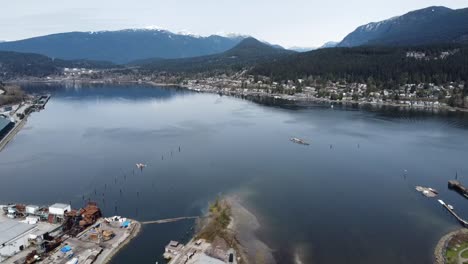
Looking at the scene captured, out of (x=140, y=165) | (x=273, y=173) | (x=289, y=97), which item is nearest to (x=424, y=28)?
(x=289, y=97)

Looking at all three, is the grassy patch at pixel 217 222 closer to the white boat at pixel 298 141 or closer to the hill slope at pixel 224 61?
the white boat at pixel 298 141

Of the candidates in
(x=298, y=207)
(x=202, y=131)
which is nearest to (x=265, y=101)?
(x=202, y=131)

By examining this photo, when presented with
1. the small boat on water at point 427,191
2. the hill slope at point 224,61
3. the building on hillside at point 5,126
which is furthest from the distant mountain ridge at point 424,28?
the building on hillside at point 5,126

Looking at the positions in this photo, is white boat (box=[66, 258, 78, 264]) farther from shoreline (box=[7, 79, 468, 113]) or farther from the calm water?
shoreline (box=[7, 79, 468, 113])

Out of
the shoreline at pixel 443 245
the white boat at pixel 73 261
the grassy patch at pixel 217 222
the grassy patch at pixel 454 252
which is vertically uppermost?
the white boat at pixel 73 261

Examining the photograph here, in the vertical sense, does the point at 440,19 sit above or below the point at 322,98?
above

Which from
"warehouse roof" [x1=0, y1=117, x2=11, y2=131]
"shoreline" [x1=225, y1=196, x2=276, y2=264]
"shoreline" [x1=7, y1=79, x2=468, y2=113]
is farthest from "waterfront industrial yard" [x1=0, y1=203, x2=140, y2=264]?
"shoreline" [x1=7, y1=79, x2=468, y2=113]

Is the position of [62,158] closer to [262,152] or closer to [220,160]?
[220,160]
